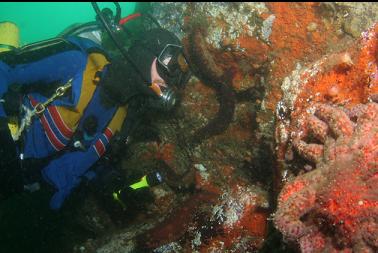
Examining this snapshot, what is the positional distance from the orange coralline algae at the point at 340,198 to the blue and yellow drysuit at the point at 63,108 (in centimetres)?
259

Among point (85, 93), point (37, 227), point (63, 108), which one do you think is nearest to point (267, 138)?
point (85, 93)

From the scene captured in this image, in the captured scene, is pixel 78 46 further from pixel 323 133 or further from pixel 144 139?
pixel 323 133

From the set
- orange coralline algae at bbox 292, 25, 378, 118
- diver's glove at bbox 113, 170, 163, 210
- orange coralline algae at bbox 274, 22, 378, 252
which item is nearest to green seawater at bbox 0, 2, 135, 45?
diver's glove at bbox 113, 170, 163, 210

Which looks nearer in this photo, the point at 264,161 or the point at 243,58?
the point at 264,161

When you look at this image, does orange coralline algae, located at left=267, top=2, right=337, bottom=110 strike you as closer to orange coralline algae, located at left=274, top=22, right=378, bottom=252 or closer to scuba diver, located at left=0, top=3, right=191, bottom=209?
scuba diver, located at left=0, top=3, right=191, bottom=209

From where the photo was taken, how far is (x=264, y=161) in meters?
4.04

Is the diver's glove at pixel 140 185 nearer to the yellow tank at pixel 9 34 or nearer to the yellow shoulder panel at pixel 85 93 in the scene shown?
the yellow shoulder panel at pixel 85 93

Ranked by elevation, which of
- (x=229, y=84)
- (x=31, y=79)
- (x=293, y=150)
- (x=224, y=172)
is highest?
(x=31, y=79)

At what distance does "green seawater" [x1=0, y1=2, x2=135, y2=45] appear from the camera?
251ft

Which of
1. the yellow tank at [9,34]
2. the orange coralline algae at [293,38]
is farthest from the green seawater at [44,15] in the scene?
the orange coralline algae at [293,38]

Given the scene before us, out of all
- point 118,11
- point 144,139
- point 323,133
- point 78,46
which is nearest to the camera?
point 323,133

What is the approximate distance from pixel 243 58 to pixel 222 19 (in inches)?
25.9

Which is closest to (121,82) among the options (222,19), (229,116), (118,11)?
(118,11)

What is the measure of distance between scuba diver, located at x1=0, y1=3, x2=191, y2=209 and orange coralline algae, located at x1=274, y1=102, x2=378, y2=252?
209 cm
